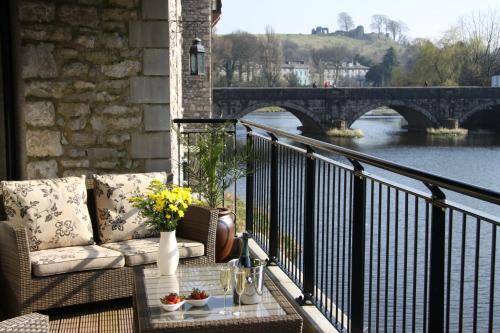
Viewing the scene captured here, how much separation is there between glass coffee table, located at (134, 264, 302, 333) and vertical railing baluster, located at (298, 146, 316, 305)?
2.10ft

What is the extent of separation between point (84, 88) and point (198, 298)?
2814 millimetres

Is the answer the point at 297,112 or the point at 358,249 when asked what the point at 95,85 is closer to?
the point at 358,249

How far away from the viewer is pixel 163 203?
3039 millimetres

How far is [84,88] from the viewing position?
5.00 metres

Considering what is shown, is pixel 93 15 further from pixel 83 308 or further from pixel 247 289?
pixel 247 289

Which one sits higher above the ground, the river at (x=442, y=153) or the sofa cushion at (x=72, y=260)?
the sofa cushion at (x=72, y=260)

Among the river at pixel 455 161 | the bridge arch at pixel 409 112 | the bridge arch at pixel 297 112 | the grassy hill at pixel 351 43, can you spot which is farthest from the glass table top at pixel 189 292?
the grassy hill at pixel 351 43

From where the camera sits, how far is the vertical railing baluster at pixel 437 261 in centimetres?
213

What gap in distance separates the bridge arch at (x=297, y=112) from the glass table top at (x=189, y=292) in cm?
2817

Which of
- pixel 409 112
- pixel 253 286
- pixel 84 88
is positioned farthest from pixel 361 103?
pixel 253 286

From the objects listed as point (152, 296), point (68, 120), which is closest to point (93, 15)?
point (68, 120)

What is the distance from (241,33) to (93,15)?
2668 inches

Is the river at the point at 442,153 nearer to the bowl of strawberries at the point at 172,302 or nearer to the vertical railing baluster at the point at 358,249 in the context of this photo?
the vertical railing baluster at the point at 358,249

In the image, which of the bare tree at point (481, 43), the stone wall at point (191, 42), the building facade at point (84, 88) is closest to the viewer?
the building facade at point (84, 88)
